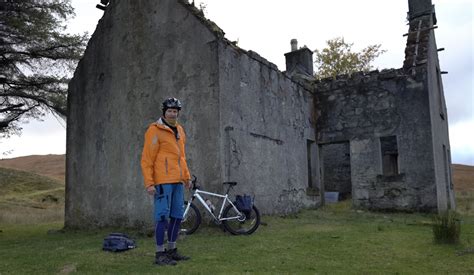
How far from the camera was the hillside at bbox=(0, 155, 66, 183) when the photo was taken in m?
54.8

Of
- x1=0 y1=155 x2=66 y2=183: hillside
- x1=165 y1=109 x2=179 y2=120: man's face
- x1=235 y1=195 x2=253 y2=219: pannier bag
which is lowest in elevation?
x1=235 y1=195 x2=253 y2=219: pannier bag

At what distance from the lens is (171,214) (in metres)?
5.57

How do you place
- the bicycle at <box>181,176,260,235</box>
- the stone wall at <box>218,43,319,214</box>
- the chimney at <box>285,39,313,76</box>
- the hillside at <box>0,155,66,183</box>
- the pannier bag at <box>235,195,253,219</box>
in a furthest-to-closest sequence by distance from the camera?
the hillside at <box>0,155,66,183</box>, the chimney at <box>285,39,313,76</box>, the stone wall at <box>218,43,319,214</box>, the pannier bag at <box>235,195,253,219</box>, the bicycle at <box>181,176,260,235</box>

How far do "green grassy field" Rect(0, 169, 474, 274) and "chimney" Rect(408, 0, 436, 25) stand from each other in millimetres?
8532

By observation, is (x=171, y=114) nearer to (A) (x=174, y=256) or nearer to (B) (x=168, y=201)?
(B) (x=168, y=201)

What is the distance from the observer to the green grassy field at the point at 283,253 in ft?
17.3

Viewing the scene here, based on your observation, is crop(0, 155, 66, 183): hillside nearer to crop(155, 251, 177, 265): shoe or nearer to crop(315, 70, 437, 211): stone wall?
crop(315, 70, 437, 211): stone wall

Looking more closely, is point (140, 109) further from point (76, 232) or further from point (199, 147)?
point (76, 232)

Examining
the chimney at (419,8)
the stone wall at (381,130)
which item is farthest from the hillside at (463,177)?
the stone wall at (381,130)

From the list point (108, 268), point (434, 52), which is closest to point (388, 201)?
point (434, 52)

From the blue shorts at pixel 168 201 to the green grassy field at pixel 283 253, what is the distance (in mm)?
Answer: 631

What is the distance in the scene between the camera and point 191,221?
344 inches

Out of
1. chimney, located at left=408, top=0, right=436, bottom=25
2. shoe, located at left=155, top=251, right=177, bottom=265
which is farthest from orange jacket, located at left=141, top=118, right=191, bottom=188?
chimney, located at left=408, top=0, right=436, bottom=25

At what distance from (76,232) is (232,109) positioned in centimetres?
498
